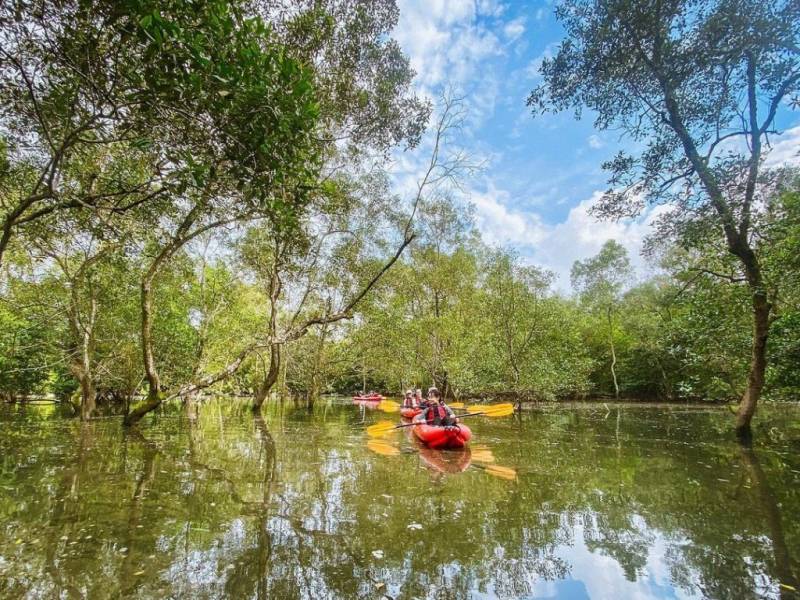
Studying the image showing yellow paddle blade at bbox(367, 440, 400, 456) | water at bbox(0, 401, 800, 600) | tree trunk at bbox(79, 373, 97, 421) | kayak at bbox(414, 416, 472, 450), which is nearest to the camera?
water at bbox(0, 401, 800, 600)

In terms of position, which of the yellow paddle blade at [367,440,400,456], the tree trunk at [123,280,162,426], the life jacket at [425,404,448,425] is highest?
the tree trunk at [123,280,162,426]

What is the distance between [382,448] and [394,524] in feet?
19.4

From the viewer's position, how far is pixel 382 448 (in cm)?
1073

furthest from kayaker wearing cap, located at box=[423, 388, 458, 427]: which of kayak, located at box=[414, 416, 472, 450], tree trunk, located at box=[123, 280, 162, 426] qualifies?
tree trunk, located at box=[123, 280, 162, 426]

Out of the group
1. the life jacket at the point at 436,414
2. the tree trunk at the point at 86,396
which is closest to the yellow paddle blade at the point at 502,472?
the life jacket at the point at 436,414

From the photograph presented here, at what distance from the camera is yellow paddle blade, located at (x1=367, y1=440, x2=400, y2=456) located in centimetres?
1001

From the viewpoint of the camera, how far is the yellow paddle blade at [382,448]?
10.0 meters

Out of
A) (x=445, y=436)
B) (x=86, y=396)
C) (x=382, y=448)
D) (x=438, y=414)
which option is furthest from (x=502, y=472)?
(x=86, y=396)

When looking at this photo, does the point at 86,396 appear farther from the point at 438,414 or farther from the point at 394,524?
the point at 394,524

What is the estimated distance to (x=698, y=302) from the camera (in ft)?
34.2

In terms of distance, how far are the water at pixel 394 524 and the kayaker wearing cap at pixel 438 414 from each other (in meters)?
1.06

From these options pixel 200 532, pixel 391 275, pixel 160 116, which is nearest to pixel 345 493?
pixel 200 532

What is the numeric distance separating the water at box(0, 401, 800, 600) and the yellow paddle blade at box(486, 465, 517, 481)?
0.06m

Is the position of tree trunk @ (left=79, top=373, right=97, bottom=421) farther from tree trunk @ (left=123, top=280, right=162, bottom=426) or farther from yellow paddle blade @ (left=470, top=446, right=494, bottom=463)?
yellow paddle blade @ (left=470, top=446, right=494, bottom=463)
